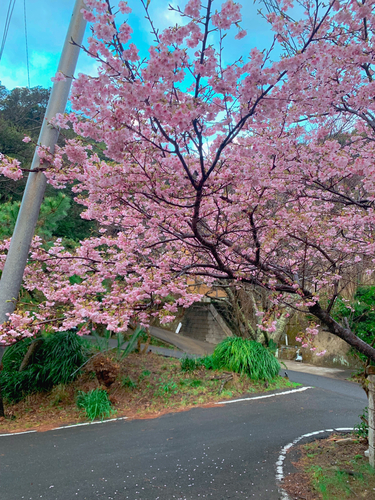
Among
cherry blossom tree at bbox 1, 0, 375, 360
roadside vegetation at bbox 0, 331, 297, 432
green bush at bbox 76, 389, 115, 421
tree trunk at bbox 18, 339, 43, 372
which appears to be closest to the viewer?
cherry blossom tree at bbox 1, 0, 375, 360

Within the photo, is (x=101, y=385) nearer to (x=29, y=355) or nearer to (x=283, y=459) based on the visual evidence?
(x=29, y=355)

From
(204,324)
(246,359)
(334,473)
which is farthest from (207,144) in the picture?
(204,324)

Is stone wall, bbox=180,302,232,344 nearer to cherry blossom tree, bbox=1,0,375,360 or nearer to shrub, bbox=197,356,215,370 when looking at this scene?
shrub, bbox=197,356,215,370

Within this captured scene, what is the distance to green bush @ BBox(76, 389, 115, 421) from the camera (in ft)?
17.8

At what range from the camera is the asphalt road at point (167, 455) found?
3.06m

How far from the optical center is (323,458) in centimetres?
368

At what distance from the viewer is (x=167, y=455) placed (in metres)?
3.85

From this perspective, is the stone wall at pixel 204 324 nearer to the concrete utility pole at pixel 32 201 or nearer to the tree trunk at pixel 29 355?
the tree trunk at pixel 29 355

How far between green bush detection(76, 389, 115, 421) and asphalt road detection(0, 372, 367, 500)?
15.2 inches

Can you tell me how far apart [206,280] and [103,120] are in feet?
12.1

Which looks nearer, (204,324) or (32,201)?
(32,201)

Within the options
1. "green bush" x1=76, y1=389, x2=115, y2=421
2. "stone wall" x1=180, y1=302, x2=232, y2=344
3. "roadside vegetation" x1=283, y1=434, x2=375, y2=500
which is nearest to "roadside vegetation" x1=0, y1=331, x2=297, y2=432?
"green bush" x1=76, y1=389, x2=115, y2=421

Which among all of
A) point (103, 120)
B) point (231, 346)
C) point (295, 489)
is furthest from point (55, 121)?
point (231, 346)

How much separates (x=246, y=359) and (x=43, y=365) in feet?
14.6
